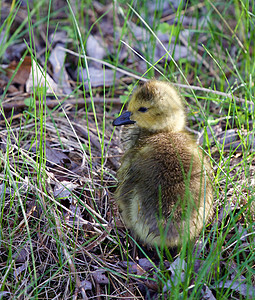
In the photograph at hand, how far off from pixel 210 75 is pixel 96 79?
1.11m

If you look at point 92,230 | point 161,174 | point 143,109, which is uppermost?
point 143,109

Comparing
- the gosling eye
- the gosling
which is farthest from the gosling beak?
the gosling eye

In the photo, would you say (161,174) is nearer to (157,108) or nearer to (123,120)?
(157,108)

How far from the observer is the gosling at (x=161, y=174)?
2285mm

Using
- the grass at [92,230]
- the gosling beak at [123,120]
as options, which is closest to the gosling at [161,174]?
the gosling beak at [123,120]

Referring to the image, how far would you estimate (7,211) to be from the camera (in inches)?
104

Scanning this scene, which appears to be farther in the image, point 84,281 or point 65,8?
point 65,8

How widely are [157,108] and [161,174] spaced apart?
58cm

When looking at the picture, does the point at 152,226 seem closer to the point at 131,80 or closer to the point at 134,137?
the point at 134,137

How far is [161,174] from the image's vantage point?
235cm

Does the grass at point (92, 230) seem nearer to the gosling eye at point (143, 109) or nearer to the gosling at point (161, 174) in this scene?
the gosling at point (161, 174)

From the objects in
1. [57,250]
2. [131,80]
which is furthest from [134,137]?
[131,80]

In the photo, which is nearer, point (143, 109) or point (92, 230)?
point (92, 230)

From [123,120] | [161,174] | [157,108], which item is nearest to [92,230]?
[161,174]
